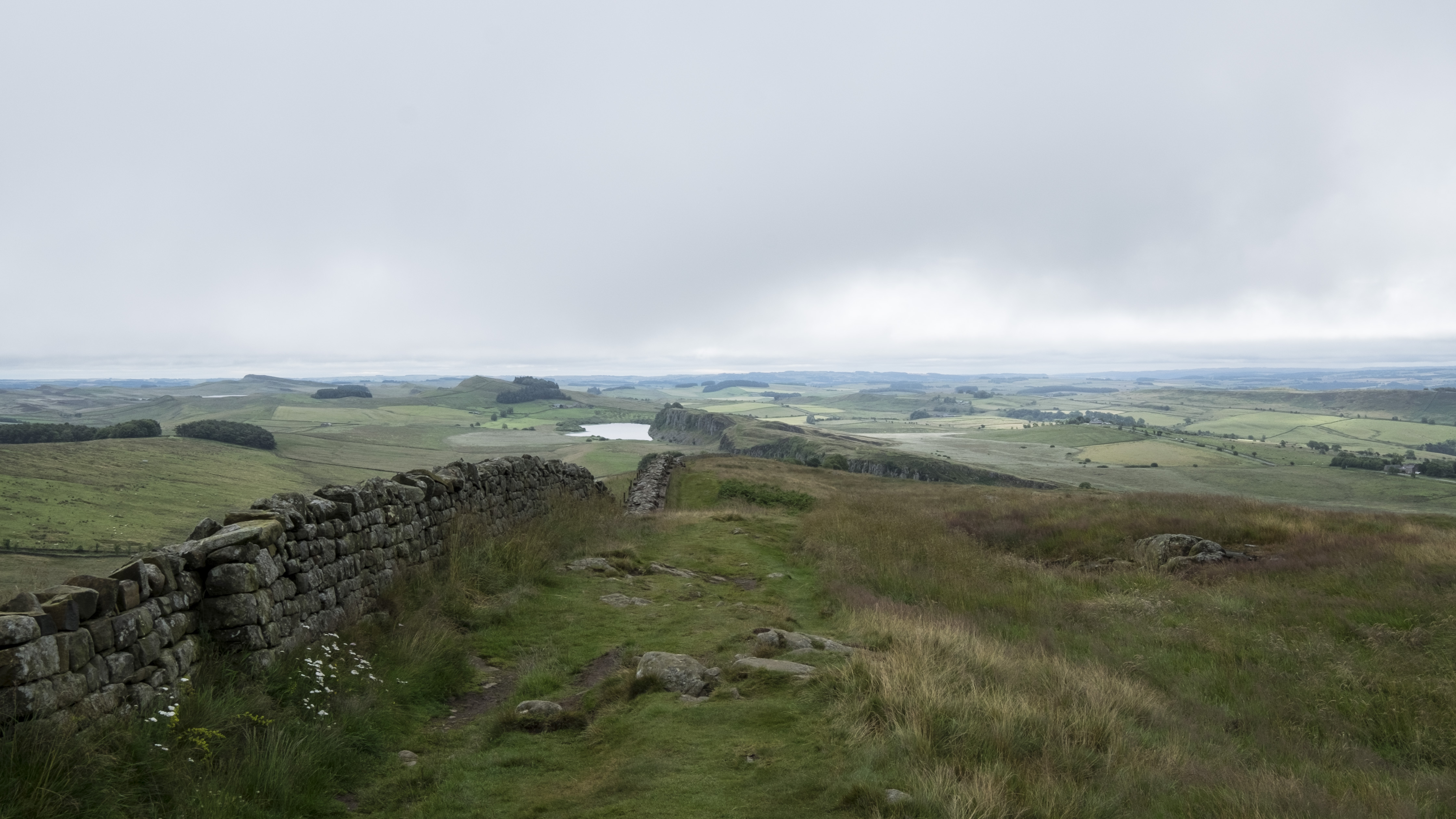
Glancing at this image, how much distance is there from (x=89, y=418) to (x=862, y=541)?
20377 centimetres

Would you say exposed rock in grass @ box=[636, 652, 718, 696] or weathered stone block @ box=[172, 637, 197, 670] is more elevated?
weathered stone block @ box=[172, 637, 197, 670]

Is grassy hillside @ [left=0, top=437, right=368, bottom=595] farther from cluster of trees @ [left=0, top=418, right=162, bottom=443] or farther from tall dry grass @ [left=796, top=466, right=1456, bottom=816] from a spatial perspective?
tall dry grass @ [left=796, top=466, right=1456, bottom=816]

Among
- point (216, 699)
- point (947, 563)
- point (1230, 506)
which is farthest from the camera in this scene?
point (1230, 506)

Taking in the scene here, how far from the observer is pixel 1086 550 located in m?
16.9

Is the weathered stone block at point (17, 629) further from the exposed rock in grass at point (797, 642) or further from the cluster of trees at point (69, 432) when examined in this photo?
the cluster of trees at point (69, 432)

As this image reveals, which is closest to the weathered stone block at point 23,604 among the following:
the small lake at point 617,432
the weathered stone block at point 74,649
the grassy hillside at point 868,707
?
the weathered stone block at point 74,649

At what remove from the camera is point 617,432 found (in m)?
171

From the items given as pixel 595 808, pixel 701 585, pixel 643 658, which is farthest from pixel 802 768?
pixel 701 585

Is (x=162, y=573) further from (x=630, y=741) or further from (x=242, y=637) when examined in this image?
(x=630, y=741)

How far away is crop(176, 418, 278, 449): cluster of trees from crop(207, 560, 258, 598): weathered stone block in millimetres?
87305

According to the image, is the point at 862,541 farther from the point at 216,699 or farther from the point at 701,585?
the point at 216,699

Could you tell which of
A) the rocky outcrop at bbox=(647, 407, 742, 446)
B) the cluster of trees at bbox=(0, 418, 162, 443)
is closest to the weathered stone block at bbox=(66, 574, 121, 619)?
the cluster of trees at bbox=(0, 418, 162, 443)

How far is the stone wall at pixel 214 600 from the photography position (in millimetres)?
4566

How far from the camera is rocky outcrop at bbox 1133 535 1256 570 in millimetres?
14156
